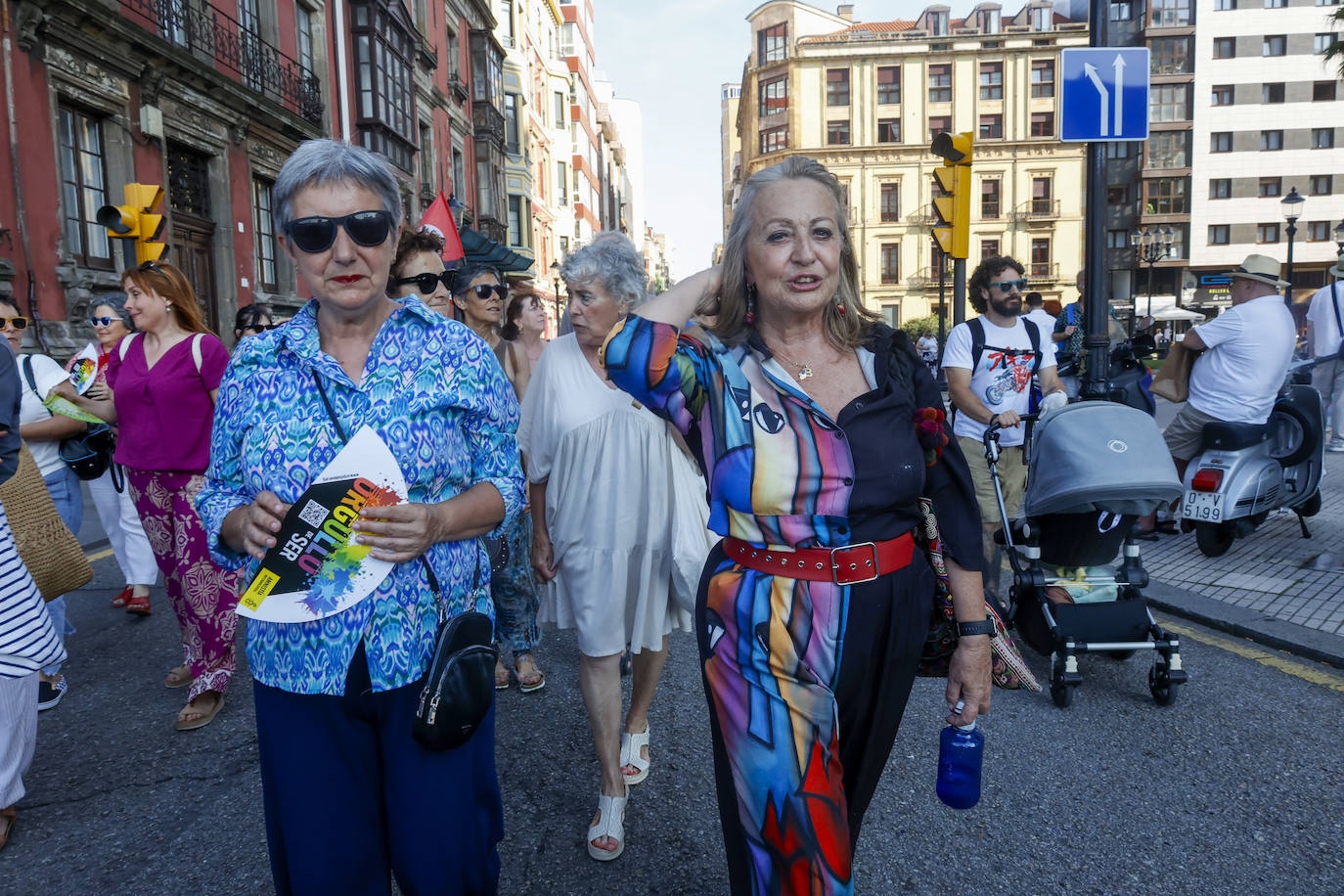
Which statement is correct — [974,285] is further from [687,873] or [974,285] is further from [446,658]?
[446,658]

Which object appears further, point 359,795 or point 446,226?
point 446,226

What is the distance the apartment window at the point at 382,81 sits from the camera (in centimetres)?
2120

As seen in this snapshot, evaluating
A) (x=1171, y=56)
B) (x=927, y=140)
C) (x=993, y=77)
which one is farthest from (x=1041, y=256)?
(x=1171, y=56)

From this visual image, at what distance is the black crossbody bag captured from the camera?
1771 millimetres

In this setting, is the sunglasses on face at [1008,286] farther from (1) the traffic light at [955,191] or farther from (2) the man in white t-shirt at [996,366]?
(1) the traffic light at [955,191]

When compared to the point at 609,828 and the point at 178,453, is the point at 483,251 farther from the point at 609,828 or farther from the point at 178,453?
the point at 609,828

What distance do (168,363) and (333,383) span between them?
9.36 ft

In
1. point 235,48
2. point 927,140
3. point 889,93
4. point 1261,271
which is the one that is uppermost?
point 889,93

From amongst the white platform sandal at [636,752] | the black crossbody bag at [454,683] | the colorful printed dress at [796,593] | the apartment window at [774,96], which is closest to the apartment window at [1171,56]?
the apartment window at [774,96]

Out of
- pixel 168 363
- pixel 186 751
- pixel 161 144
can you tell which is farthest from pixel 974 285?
pixel 161 144

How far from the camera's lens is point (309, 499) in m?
1.76

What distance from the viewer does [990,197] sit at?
1981 inches

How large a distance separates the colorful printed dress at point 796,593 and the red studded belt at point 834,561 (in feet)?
0.06

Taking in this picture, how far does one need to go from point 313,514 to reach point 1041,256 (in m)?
53.6
